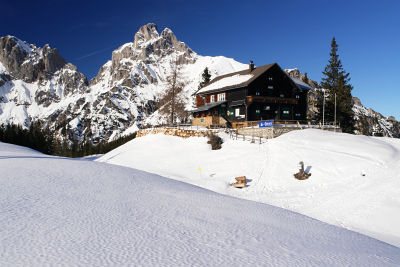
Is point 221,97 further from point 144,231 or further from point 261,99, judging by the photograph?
point 144,231

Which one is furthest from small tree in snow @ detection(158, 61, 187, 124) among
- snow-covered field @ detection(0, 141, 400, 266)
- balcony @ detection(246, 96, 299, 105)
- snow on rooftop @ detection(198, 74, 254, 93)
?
snow-covered field @ detection(0, 141, 400, 266)

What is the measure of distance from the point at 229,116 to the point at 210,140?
13.1 metres

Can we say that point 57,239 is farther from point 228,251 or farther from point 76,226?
point 228,251

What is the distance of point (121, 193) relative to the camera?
8305 mm

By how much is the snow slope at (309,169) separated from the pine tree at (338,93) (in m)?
19.4

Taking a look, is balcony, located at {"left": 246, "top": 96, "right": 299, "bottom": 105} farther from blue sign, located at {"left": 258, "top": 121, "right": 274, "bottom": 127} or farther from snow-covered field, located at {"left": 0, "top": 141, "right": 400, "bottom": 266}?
snow-covered field, located at {"left": 0, "top": 141, "right": 400, "bottom": 266}

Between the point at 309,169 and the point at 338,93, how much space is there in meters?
34.6

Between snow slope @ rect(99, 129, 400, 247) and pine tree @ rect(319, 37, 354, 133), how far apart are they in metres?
19.4

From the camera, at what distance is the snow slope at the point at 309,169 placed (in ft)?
50.7

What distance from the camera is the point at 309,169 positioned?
925 inches

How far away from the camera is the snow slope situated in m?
15.4

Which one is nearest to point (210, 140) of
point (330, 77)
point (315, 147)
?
point (315, 147)

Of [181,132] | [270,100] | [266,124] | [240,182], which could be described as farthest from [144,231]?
[270,100]

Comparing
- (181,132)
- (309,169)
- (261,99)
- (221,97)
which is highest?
(221,97)
